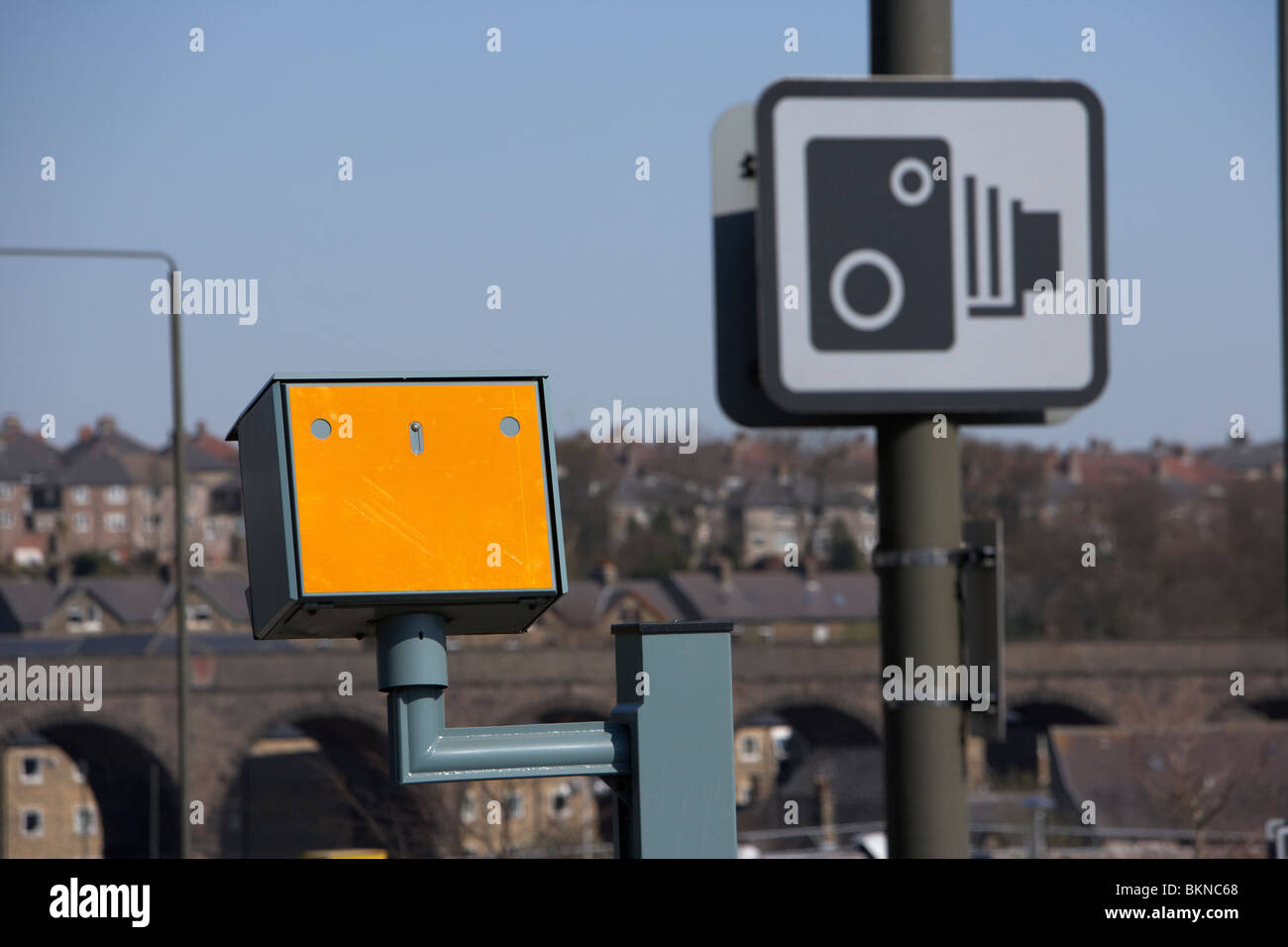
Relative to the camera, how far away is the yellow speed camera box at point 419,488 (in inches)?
99.8

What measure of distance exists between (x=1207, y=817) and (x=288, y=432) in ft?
113

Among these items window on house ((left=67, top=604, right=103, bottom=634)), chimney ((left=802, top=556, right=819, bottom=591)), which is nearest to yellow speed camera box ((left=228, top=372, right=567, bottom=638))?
chimney ((left=802, top=556, right=819, bottom=591))

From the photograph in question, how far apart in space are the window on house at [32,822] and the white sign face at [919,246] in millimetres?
74887

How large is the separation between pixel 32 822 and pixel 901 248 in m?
77.0

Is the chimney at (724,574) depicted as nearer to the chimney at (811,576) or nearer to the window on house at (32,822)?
the chimney at (811,576)

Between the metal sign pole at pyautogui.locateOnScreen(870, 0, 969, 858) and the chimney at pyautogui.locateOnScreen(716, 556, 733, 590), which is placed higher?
the metal sign pole at pyautogui.locateOnScreen(870, 0, 969, 858)

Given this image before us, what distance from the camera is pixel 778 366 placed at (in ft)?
7.00

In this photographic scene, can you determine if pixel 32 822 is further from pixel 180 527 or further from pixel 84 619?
pixel 180 527

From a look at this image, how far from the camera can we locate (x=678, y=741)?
273 centimetres

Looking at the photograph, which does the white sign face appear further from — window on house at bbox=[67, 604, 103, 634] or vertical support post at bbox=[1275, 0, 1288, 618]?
window on house at bbox=[67, 604, 103, 634]

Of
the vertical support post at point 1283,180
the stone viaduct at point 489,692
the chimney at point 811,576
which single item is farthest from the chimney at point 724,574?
the vertical support post at point 1283,180

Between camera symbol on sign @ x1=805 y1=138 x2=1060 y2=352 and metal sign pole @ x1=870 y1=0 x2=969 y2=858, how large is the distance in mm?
124

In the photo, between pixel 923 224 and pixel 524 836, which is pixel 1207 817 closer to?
pixel 524 836

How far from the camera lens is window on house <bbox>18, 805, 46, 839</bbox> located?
72000mm
